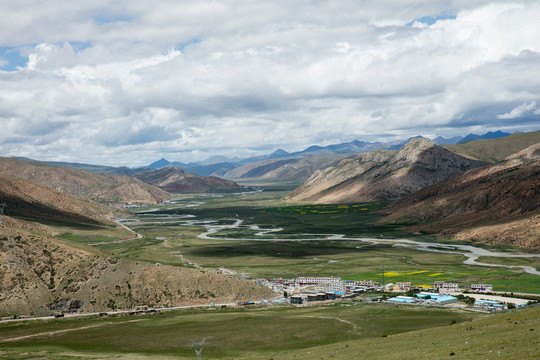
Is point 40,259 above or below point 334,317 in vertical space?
above

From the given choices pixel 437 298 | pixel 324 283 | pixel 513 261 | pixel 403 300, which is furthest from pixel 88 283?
pixel 513 261

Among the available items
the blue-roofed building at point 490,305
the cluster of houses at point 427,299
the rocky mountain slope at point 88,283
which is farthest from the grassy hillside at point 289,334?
the rocky mountain slope at point 88,283

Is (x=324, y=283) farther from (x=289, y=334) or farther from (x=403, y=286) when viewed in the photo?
(x=289, y=334)

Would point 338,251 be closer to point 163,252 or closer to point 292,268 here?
point 292,268

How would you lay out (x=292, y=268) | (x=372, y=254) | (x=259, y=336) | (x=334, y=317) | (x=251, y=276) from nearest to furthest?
(x=259, y=336)
(x=334, y=317)
(x=251, y=276)
(x=292, y=268)
(x=372, y=254)

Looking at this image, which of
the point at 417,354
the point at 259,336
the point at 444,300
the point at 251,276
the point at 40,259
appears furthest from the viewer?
the point at 251,276

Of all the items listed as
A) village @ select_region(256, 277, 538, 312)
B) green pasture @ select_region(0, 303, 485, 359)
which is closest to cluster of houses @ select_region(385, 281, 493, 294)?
village @ select_region(256, 277, 538, 312)

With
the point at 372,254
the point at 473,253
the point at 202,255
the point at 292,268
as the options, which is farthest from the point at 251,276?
the point at 473,253
